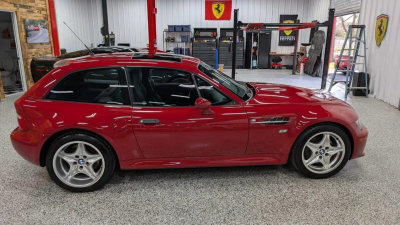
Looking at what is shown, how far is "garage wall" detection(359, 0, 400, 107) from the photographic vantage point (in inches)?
242

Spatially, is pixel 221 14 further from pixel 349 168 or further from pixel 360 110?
pixel 349 168

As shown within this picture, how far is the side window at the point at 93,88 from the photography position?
2.60 meters

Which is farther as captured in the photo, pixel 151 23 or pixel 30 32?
pixel 30 32

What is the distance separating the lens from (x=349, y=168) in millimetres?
3127

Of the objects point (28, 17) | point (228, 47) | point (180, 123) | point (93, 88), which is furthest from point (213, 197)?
point (228, 47)

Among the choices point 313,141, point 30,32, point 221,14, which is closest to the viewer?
point 313,141

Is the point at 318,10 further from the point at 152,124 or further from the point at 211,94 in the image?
the point at 152,124

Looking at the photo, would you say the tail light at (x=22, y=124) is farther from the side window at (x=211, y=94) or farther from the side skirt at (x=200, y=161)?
the side window at (x=211, y=94)

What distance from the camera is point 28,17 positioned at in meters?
7.65

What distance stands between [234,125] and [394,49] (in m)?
5.63

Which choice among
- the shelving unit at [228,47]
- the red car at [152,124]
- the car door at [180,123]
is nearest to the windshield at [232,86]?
the red car at [152,124]

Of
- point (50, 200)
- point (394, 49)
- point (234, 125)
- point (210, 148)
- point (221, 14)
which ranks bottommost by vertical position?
point (50, 200)

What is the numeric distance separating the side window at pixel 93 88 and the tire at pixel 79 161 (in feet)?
1.13

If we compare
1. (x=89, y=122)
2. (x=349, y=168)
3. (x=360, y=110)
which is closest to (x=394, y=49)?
(x=360, y=110)
